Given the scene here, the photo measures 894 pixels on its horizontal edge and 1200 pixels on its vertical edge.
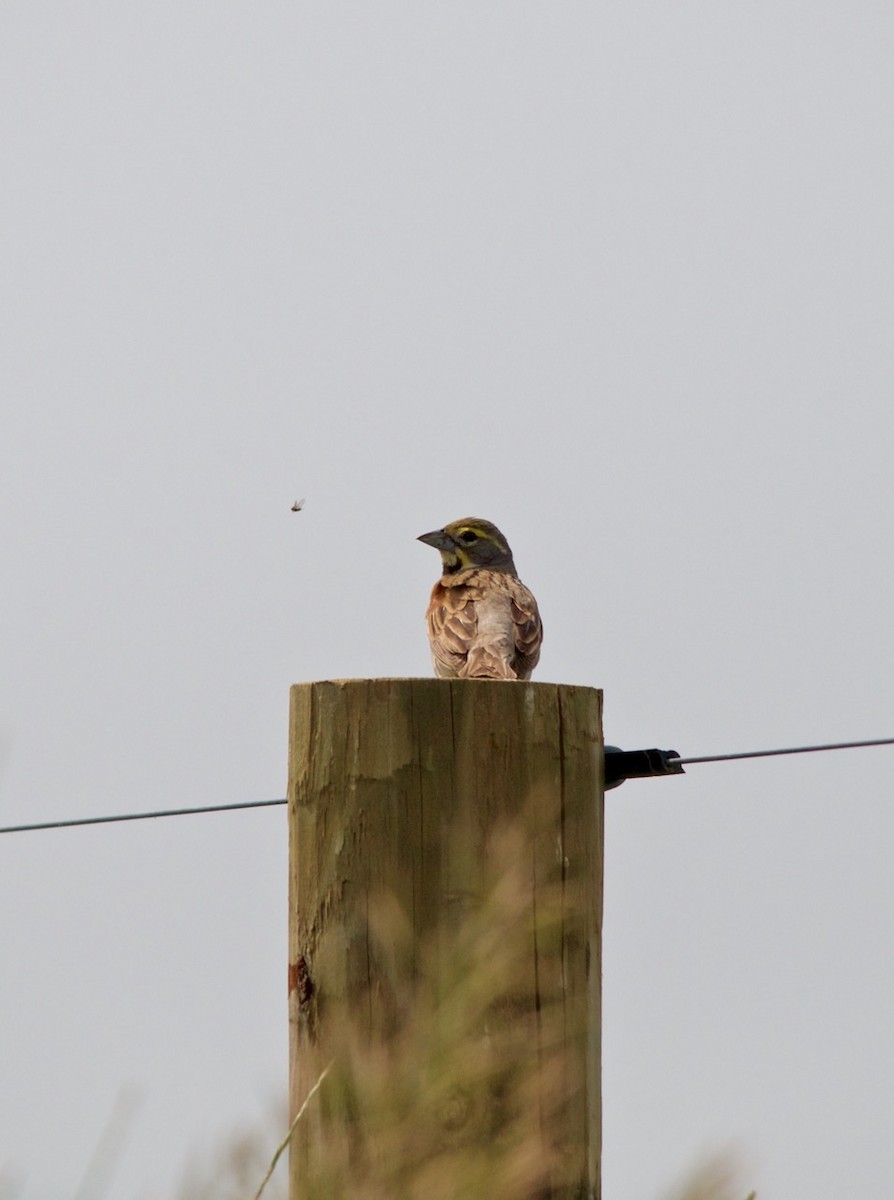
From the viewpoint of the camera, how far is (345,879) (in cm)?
363

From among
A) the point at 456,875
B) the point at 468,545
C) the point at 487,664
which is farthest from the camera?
the point at 468,545

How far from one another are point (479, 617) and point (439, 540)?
1651 millimetres

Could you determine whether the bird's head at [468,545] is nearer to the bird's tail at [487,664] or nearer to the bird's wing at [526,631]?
the bird's wing at [526,631]

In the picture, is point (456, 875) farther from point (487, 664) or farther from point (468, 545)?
point (468, 545)

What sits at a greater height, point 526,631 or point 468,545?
point 468,545

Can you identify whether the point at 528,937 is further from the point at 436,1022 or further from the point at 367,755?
the point at 436,1022

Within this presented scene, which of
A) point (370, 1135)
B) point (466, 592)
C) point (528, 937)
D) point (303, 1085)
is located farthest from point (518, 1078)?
point (466, 592)

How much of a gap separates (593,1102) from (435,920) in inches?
21.3

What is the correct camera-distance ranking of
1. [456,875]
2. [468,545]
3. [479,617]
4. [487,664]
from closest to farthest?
[456,875] < [487,664] < [479,617] < [468,545]

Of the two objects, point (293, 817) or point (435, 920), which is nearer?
point (435, 920)

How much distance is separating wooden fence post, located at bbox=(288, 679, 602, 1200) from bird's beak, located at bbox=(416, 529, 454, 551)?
7070 millimetres

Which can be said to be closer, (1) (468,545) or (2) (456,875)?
(2) (456,875)

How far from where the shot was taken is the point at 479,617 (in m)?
9.41

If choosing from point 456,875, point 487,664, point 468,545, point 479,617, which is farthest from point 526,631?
point 456,875
